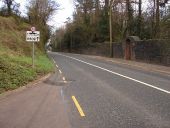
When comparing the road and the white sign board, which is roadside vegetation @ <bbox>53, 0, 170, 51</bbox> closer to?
the white sign board

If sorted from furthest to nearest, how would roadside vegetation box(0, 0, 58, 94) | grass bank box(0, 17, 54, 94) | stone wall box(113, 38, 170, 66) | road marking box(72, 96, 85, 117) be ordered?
stone wall box(113, 38, 170, 66) → roadside vegetation box(0, 0, 58, 94) → grass bank box(0, 17, 54, 94) → road marking box(72, 96, 85, 117)

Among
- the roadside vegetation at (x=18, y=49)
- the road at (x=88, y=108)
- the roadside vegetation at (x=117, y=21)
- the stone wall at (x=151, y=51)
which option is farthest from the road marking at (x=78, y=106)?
the roadside vegetation at (x=117, y=21)

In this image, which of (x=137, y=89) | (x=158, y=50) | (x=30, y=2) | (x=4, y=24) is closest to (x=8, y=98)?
(x=137, y=89)

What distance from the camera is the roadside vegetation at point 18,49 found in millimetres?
18152

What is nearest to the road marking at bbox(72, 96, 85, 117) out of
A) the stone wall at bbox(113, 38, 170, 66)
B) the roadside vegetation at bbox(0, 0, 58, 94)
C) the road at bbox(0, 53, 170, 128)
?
the road at bbox(0, 53, 170, 128)

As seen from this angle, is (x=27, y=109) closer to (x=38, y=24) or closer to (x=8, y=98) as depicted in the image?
(x=8, y=98)

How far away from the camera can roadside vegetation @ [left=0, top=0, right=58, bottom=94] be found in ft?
59.6

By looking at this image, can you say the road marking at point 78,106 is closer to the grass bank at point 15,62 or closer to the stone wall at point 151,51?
the grass bank at point 15,62

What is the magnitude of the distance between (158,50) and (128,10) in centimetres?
2535

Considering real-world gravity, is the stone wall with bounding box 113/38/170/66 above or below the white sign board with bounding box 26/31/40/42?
below

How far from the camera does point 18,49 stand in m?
38.0

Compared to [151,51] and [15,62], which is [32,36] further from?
[151,51]

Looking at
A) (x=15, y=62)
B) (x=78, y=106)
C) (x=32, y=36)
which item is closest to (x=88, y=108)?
(x=78, y=106)

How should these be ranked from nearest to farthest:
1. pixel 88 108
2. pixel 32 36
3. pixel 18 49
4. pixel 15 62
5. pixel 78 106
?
pixel 88 108 → pixel 78 106 → pixel 15 62 → pixel 32 36 → pixel 18 49
